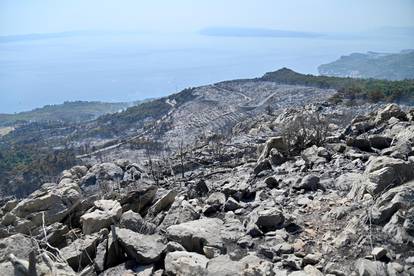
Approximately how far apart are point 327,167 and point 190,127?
36133 millimetres

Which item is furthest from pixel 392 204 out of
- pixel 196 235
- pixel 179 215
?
pixel 179 215

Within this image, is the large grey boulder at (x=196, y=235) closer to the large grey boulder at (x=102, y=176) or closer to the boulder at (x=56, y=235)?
the boulder at (x=56, y=235)

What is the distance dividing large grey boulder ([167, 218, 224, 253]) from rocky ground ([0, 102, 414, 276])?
13 mm

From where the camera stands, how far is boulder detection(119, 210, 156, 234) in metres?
5.89

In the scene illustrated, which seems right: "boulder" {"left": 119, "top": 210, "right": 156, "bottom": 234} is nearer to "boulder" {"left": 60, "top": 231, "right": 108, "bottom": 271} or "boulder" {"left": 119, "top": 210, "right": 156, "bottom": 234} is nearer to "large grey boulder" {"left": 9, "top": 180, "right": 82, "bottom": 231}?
"boulder" {"left": 60, "top": 231, "right": 108, "bottom": 271}

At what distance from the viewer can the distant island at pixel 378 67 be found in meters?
92.0

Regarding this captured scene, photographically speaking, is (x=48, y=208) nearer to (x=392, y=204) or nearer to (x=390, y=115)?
(x=392, y=204)

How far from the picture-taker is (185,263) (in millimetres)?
4457

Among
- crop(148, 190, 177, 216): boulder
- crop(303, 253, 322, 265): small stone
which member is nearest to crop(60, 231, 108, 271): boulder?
crop(148, 190, 177, 216): boulder

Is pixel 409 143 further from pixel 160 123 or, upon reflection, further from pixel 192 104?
pixel 192 104

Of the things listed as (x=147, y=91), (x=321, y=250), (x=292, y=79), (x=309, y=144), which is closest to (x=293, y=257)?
(x=321, y=250)

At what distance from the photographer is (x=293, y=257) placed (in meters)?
4.61

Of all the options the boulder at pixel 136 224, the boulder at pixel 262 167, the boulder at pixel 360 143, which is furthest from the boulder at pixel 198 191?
the boulder at pixel 360 143

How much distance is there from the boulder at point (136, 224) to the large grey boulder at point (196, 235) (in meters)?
0.67
